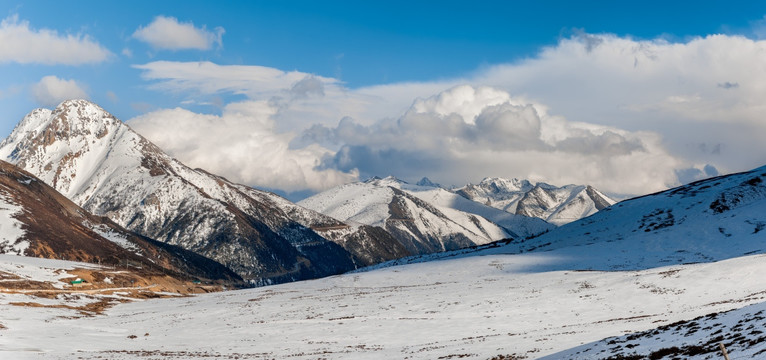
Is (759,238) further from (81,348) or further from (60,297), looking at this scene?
(60,297)

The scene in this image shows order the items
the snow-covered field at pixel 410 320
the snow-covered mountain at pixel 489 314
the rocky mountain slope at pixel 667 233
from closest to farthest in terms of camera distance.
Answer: the snow-covered mountain at pixel 489 314 → the snow-covered field at pixel 410 320 → the rocky mountain slope at pixel 667 233

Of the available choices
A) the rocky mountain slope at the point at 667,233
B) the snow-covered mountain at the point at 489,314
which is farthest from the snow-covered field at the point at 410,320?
the rocky mountain slope at the point at 667,233

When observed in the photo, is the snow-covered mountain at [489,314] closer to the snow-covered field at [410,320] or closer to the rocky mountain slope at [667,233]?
the snow-covered field at [410,320]

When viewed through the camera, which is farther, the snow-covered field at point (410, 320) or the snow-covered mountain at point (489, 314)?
the snow-covered field at point (410, 320)

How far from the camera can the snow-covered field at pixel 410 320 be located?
60750 mm

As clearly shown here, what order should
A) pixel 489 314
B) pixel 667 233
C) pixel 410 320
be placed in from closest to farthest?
pixel 410 320
pixel 489 314
pixel 667 233

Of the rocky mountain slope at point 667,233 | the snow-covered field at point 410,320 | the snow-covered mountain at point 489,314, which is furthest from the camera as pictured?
the rocky mountain slope at point 667,233

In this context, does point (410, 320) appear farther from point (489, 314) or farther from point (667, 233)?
point (667, 233)

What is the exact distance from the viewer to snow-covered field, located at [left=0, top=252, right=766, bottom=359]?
199 ft

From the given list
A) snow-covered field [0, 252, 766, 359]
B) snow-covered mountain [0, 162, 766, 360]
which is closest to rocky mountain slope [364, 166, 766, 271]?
snow-covered mountain [0, 162, 766, 360]

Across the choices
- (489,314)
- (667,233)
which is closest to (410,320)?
(489,314)

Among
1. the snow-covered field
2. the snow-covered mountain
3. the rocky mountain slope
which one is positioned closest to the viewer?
the snow-covered mountain

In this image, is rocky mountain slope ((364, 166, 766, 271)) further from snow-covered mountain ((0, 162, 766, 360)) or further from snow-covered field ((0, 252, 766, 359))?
snow-covered field ((0, 252, 766, 359))

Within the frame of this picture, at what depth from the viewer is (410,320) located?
79938 mm
